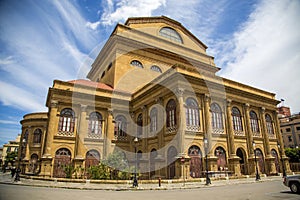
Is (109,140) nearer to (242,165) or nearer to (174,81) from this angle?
(174,81)

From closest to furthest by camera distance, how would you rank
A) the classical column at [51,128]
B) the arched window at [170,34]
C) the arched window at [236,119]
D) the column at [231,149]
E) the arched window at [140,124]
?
the column at [231,149] < the classical column at [51,128] < the arched window at [236,119] < the arched window at [140,124] < the arched window at [170,34]

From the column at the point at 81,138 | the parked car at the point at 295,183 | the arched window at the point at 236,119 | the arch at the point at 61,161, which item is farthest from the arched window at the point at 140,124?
the parked car at the point at 295,183

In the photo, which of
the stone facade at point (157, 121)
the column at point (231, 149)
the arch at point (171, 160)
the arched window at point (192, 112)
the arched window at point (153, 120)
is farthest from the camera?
the arched window at point (153, 120)

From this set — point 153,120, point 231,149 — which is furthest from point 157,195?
point 231,149

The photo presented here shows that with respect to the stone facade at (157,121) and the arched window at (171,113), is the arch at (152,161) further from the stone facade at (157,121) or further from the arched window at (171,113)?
the arched window at (171,113)

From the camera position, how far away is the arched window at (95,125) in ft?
83.4

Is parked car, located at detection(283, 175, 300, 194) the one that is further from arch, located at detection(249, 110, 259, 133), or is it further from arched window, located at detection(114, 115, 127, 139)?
arched window, located at detection(114, 115, 127, 139)

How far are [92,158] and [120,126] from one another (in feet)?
17.2

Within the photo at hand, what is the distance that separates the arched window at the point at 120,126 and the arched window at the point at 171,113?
7933mm

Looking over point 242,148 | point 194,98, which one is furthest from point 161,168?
point 242,148

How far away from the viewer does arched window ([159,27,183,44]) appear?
36.3 meters

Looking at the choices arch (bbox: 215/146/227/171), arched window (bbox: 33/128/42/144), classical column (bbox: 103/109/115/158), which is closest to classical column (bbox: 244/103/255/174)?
arch (bbox: 215/146/227/171)

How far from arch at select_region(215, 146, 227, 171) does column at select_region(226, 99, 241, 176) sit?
580mm

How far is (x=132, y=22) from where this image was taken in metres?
34.5
